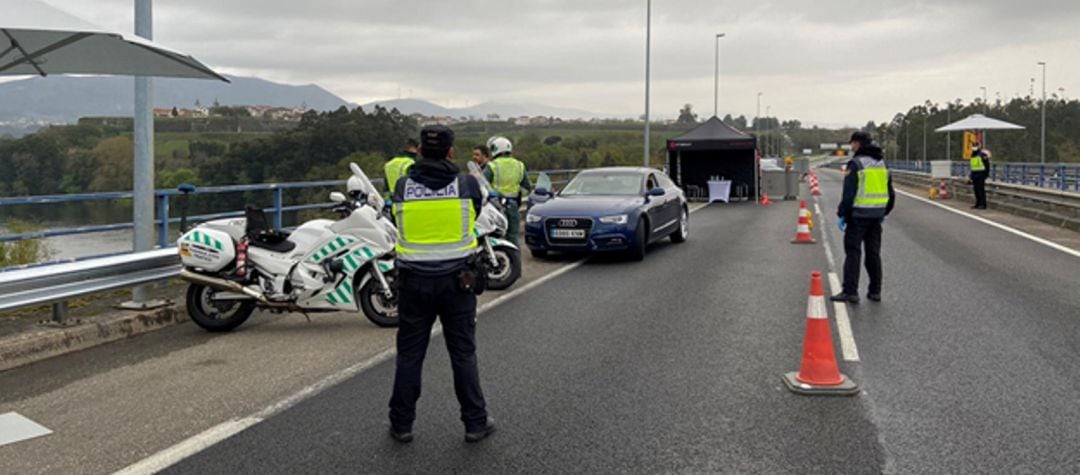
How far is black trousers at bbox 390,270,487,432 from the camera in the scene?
484cm

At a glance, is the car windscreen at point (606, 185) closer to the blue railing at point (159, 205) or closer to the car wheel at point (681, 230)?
the car wheel at point (681, 230)

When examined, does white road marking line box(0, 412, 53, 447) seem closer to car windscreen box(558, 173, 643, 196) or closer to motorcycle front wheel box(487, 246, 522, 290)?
motorcycle front wheel box(487, 246, 522, 290)

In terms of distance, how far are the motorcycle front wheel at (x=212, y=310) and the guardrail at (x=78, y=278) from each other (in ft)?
1.04

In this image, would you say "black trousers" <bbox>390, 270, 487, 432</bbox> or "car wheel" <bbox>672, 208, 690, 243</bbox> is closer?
"black trousers" <bbox>390, 270, 487, 432</bbox>

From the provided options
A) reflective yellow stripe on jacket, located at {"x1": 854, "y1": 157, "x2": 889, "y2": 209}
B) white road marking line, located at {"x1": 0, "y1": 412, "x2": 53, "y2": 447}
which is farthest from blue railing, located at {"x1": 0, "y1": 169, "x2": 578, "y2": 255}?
reflective yellow stripe on jacket, located at {"x1": 854, "y1": 157, "x2": 889, "y2": 209}

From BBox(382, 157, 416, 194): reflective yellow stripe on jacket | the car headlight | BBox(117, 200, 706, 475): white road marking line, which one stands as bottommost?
BBox(117, 200, 706, 475): white road marking line

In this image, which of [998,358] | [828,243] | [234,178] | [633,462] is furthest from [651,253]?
[633,462]

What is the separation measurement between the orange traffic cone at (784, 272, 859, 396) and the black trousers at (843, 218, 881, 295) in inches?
141

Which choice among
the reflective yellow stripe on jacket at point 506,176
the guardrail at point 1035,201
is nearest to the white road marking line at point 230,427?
the reflective yellow stripe on jacket at point 506,176

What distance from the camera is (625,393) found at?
580 cm

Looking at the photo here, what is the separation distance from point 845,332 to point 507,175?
18.7 feet

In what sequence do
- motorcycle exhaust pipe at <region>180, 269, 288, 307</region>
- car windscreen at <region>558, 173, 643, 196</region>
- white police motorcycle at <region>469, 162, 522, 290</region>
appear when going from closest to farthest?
motorcycle exhaust pipe at <region>180, 269, 288, 307</region> < white police motorcycle at <region>469, 162, 522, 290</region> < car windscreen at <region>558, 173, 643, 196</region>

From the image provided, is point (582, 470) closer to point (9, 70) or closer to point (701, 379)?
point (701, 379)

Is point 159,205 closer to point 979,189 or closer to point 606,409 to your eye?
point 606,409
